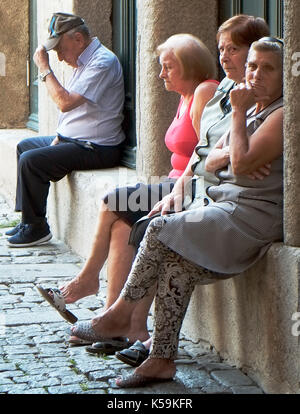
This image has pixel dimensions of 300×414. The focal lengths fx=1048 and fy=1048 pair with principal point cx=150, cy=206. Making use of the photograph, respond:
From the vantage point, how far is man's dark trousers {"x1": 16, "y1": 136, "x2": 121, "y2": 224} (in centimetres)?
749

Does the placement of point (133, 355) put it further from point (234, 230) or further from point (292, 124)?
point (292, 124)

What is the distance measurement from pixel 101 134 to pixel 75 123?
0.21 meters

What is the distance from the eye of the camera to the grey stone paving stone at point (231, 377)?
15.2 feet

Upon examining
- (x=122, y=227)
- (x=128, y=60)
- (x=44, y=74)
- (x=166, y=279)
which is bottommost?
(x=166, y=279)

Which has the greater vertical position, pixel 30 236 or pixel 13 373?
pixel 30 236

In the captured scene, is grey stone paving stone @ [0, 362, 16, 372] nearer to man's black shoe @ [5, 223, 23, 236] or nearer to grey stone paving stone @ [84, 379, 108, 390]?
grey stone paving stone @ [84, 379, 108, 390]

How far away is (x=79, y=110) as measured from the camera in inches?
297

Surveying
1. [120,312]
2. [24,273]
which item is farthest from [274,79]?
[24,273]

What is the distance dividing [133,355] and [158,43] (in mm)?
2030

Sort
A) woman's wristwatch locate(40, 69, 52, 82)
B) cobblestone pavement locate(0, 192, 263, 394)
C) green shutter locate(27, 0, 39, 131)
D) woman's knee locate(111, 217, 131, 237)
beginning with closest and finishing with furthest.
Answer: cobblestone pavement locate(0, 192, 263, 394) < woman's knee locate(111, 217, 131, 237) < woman's wristwatch locate(40, 69, 52, 82) < green shutter locate(27, 0, 39, 131)

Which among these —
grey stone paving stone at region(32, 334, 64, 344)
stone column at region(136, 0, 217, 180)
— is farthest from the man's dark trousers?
grey stone paving stone at region(32, 334, 64, 344)

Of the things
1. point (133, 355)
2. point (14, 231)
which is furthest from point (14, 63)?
point (133, 355)

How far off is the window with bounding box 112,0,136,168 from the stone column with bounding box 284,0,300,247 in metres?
3.24
